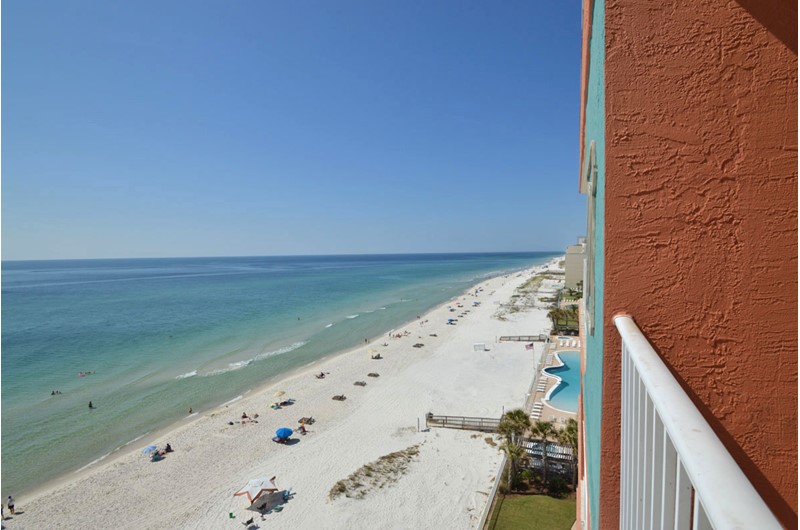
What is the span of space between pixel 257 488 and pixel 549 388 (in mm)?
16813

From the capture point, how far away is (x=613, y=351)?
2.11m

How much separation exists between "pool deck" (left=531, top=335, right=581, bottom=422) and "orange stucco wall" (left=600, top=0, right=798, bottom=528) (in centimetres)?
1888

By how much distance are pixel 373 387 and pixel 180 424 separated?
11889 millimetres

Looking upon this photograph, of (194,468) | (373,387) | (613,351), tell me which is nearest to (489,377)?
(373,387)

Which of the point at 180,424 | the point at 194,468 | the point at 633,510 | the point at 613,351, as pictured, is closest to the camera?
the point at 633,510

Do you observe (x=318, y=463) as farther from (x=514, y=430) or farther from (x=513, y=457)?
(x=514, y=430)

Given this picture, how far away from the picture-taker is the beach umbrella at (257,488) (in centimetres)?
1500

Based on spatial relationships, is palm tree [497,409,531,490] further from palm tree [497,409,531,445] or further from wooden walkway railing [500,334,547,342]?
wooden walkway railing [500,334,547,342]

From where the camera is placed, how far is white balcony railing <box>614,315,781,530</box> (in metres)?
0.72

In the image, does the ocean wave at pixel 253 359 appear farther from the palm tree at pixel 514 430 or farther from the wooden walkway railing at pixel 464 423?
the palm tree at pixel 514 430

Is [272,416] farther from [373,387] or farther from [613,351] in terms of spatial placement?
[613,351]

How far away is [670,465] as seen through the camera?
1184mm

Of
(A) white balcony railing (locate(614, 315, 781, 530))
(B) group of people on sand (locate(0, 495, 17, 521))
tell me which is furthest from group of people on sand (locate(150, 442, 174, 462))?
(A) white balcony railing (locate(614, 315, 781, 530))

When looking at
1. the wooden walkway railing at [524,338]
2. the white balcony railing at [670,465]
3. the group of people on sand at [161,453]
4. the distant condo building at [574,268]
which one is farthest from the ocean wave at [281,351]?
the white balcony railing at [670,465]
